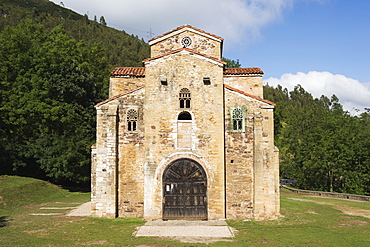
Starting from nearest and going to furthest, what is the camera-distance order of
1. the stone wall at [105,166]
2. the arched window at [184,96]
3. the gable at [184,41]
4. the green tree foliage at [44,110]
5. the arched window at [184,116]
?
the stone wall at [105,166], the arched window at [184,96], the arched window at [184,116], the gable at [184,41], the green tree foliage at [44,110]

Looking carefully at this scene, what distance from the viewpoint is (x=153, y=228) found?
15188 millimetres

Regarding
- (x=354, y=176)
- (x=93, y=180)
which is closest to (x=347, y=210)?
(x=354, y=176)

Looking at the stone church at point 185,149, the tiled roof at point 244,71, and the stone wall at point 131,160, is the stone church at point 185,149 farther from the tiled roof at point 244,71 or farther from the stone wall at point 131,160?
the tiled roof at point 244,71

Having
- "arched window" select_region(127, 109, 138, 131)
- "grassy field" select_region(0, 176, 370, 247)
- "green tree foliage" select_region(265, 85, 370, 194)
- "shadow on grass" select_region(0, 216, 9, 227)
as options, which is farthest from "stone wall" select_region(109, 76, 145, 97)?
"green tree foliage" select_region(265, 85, 370, 194)

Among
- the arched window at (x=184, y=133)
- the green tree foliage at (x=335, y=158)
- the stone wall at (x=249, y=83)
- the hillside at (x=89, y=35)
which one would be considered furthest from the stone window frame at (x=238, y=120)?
the hillside at (x=89, y=35)

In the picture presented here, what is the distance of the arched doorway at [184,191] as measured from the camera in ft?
55.3

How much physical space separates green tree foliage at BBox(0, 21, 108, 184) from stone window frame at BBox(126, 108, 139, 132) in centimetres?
1320

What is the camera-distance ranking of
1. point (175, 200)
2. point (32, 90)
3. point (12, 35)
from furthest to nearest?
point (12, 35) < point (32, 90) < point (175, 200)

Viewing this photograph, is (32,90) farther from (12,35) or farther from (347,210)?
(347,210)

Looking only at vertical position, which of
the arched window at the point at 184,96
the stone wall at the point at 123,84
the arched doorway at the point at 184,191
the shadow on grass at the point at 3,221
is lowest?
the shadow on grass at the point at 3,221

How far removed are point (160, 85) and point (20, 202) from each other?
14.4 metres

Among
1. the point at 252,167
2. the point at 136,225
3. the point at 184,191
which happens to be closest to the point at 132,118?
the point at 184,191

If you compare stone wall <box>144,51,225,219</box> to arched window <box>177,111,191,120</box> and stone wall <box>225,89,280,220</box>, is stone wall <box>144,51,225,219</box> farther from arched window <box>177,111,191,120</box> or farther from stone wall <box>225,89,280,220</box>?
stone wall <box>225,89,280,220</box>

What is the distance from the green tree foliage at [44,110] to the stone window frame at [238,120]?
17.3 meters
